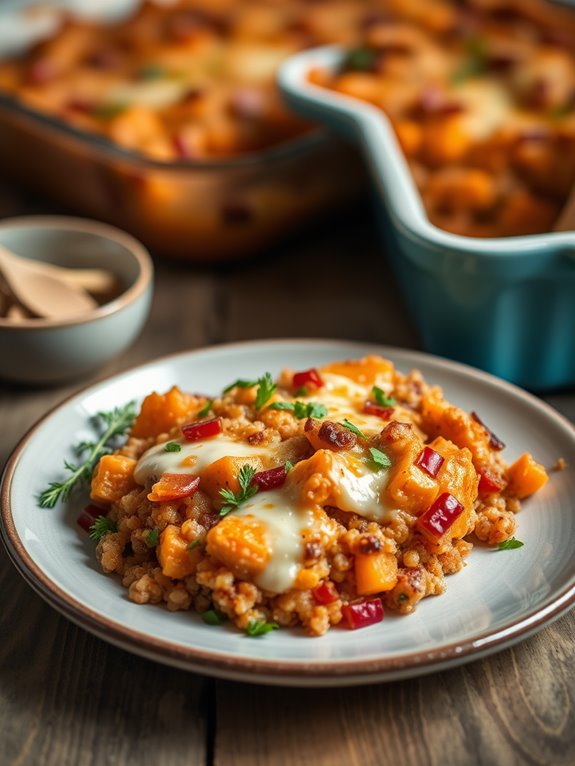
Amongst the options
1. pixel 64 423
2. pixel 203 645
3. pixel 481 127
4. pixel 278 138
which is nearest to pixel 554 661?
pixel 203 645

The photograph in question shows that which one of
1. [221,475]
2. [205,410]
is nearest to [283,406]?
[205,410]

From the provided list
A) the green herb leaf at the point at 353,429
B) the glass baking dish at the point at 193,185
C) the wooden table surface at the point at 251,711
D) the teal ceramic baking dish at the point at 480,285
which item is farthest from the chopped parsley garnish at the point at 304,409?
the glass baking dish at the point at 193,185

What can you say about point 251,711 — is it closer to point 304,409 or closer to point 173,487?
point 173,487

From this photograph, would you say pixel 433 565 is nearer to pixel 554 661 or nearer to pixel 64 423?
pixel 554 661

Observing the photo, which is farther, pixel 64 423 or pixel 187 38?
pixel 187 38

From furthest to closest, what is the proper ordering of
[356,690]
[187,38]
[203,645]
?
[187,38] → [356,690] → [203,645]

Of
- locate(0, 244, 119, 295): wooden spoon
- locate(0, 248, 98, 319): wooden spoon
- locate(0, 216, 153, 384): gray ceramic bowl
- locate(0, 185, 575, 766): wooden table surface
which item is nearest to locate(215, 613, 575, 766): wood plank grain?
locate(0, 185, 575, 766): wooden table surface

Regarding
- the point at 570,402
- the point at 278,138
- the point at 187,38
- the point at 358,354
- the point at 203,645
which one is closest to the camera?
the point at 203,645
